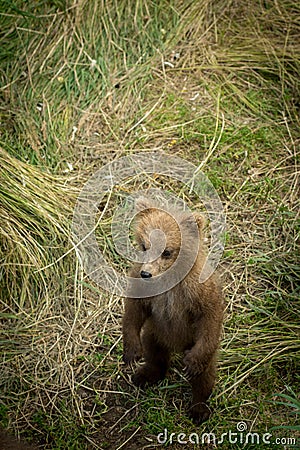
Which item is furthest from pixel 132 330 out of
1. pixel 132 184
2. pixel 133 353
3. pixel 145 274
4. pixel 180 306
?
pixel 132 184

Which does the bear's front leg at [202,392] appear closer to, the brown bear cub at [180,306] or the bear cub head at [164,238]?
the brown bear cub at [180,306]

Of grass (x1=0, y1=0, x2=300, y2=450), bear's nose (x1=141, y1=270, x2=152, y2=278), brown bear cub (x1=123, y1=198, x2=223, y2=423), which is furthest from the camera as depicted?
grass (x1=0, y1=0, x2=300, y2=450)

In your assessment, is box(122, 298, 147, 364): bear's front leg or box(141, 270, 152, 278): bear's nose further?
box(122, 298, 147, 364): bear's front leg

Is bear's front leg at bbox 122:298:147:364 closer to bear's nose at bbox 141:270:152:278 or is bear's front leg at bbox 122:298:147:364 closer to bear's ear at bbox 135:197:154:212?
bear's nose at bbox 141:270:152:278

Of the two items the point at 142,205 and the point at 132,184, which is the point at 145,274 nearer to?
the point at 142,205

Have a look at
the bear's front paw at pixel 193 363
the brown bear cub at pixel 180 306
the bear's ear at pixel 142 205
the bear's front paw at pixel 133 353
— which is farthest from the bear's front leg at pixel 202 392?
the bear's ear at pixel 142 205

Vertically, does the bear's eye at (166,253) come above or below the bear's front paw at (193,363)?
above

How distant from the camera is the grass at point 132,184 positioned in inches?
164

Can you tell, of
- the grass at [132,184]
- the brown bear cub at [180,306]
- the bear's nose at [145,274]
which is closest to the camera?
the bear's nose at [145,274]

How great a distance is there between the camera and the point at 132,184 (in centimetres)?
556

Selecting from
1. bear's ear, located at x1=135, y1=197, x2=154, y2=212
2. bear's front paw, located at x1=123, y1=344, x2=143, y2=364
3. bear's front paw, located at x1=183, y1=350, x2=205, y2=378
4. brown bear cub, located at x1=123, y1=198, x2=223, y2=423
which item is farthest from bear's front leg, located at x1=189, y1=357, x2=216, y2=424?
bear's ear, located at x1=135, y1=197, x2=154, y2=212

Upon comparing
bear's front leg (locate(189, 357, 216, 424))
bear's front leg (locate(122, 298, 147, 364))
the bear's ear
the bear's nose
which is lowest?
bear's front leg (locate(189, 357, 216, 424))

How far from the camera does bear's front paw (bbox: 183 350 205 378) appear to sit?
3781 millimetres

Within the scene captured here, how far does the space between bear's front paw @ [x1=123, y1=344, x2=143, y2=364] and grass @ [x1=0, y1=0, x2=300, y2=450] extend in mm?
366
